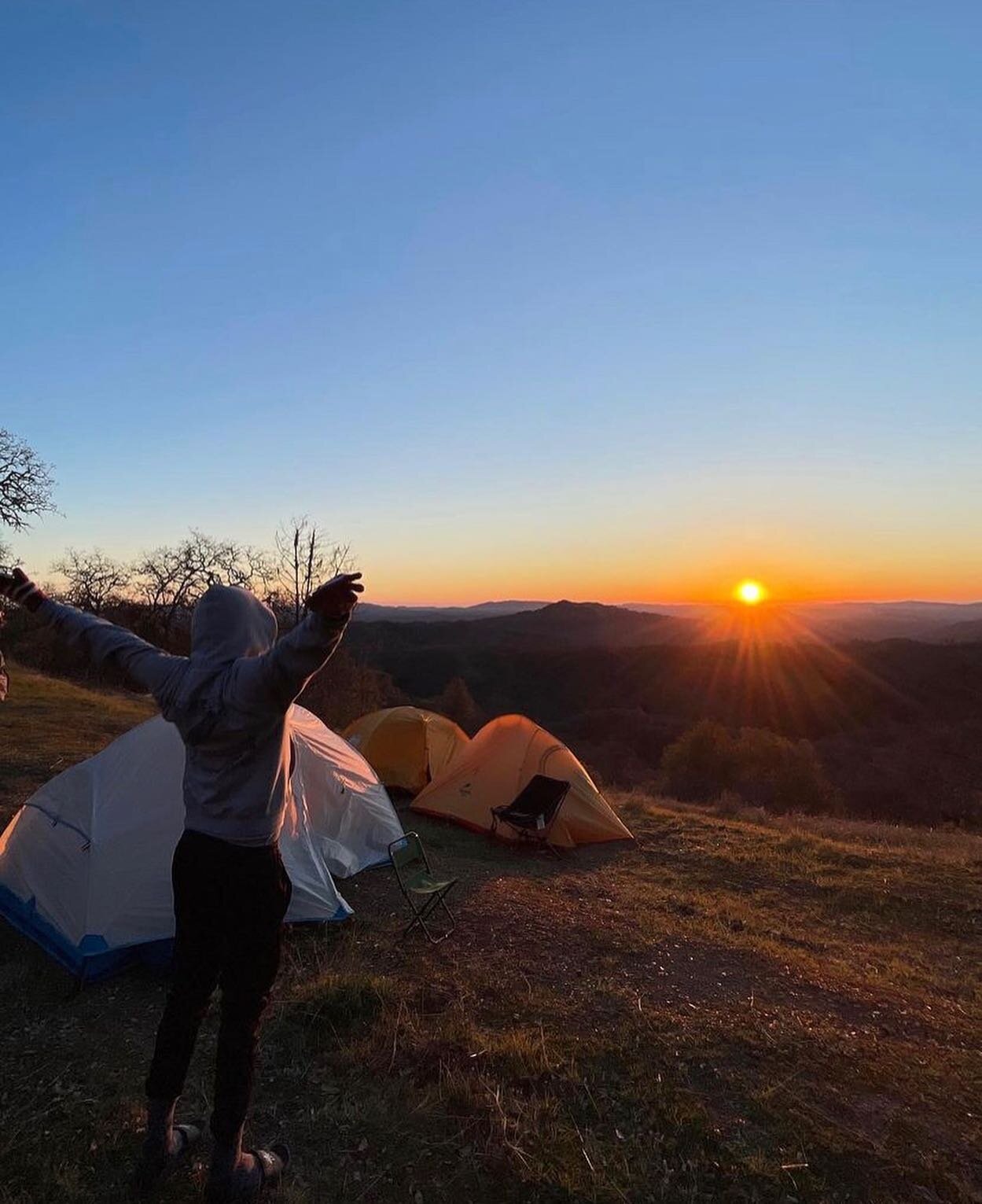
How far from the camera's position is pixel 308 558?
3428cm

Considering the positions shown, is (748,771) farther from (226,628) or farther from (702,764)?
(226,628)

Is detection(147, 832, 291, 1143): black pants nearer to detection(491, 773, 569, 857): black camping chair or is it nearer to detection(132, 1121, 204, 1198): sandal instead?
detection(132, 1121, 204, 1198): sandal

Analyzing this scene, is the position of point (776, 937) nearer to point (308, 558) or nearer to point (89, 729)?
point (89, 729)

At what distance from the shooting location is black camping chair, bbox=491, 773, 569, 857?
31.6 feet

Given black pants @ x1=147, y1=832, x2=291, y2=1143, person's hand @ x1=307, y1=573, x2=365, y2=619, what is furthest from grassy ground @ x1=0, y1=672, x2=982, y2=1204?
person's hand @ x1=307, y1=573, x2=365, y2=619

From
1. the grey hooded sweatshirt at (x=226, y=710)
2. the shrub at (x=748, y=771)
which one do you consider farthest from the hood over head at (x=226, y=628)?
the shrub at (x=748, y=771)

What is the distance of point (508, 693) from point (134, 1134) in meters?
63.6

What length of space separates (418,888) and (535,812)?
3949 millimetres

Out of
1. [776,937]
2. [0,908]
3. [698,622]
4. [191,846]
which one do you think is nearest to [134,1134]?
[191,846]

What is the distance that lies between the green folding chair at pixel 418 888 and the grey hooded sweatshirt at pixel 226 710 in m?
3.27

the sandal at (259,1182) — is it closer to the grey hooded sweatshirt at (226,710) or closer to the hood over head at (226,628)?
the grey hooded sweatshirt at (226,710)

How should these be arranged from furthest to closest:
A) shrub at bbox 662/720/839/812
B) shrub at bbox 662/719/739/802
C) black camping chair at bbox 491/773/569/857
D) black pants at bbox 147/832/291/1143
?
1. shrub at bbox 662/719/739/802
2. shrub at bbox 662/720/839/812
3. black camping chair at bbox 491/773/569/857
4. black pants at bbox 147/832/291/1143

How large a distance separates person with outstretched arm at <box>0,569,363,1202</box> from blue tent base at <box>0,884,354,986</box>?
2444 millimetres

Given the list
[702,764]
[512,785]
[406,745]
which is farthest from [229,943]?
[702,764]
